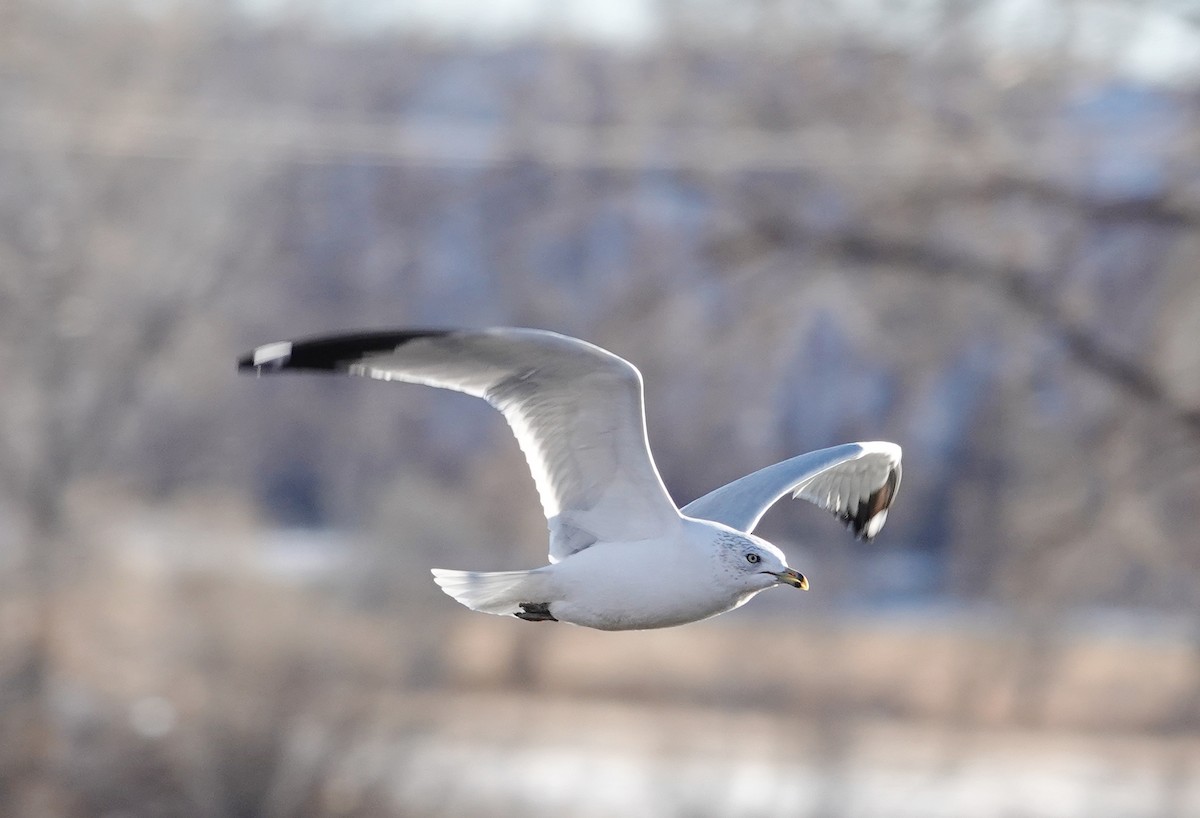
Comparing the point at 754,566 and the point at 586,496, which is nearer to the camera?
the point at 754,566

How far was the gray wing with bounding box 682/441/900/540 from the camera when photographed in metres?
4.93

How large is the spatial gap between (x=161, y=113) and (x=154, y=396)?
2.54 meters

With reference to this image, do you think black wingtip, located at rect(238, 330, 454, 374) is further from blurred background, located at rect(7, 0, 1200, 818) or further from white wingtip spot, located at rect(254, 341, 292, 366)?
blurred background, located at rect(7, 0, 1200, 818)

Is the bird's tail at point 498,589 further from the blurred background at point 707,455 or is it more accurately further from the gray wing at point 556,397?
the blurred background at point 707,455

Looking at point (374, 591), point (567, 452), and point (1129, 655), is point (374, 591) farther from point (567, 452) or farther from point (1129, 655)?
point (567, 452)

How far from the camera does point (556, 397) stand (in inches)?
174

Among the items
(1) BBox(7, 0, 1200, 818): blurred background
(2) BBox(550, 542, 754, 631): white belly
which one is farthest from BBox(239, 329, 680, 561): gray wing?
(1) BBox(7, 0, 1200, 818): blurred background

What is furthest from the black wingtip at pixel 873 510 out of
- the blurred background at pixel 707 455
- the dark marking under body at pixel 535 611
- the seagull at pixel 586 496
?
the blurred background at pixel 707 455

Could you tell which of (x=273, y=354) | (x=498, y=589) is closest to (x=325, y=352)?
(x=273, y=354)

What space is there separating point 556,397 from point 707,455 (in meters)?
8.90

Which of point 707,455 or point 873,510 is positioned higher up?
point 707,455

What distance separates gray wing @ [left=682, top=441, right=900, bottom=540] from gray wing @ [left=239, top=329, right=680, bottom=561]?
0.45 m

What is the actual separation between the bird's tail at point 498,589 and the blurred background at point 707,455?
21.1 ft

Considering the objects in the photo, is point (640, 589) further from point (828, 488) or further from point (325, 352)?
point (828, 488)
